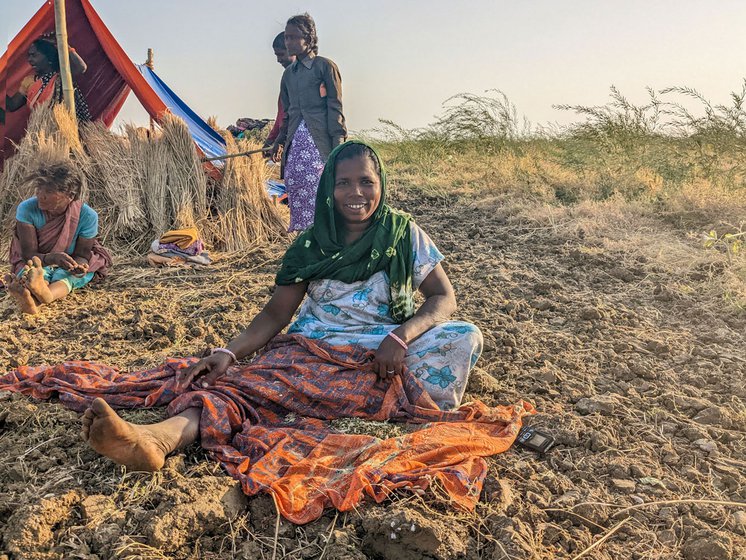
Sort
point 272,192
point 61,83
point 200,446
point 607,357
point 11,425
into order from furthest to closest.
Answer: point 272,192, point 61,83, point 607,357, point 11,425, point 200,446

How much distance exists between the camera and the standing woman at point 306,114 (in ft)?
16.0

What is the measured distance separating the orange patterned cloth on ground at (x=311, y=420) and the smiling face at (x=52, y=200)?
173cm

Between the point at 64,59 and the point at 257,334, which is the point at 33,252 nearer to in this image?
the point at 257,334

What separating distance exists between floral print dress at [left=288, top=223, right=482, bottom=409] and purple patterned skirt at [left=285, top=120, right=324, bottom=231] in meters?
2.68

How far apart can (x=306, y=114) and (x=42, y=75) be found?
122 inches

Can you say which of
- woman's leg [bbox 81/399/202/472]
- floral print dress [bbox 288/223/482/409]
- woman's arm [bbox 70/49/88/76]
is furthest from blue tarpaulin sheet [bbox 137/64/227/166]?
woman's leg [bbox 81/399/202/472]

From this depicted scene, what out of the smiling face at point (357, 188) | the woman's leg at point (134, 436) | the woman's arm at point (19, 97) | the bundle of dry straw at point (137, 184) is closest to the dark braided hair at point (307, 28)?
the bundle of dry straw at point (137, 184)

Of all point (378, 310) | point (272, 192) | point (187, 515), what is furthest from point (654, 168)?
point (187, 515)

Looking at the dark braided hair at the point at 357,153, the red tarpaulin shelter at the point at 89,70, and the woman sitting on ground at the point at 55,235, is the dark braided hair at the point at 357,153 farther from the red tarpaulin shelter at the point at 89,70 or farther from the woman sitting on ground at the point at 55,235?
the red tarpaulin shelter at the point at 89,70

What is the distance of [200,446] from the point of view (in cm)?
203

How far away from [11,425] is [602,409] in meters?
2.14

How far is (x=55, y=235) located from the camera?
413 cm

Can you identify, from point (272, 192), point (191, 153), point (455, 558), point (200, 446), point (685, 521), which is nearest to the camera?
point (455, 558)

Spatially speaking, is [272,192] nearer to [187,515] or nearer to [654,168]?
[654,168]
